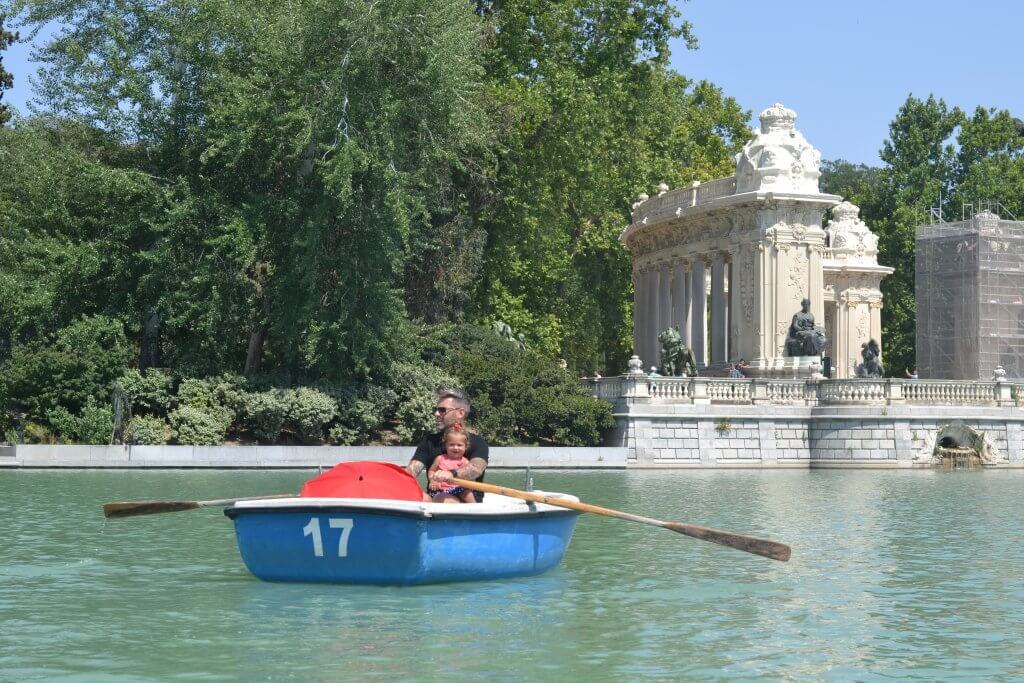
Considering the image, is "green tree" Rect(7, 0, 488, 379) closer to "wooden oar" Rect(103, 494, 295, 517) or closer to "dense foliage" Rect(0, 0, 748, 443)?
"dense foliage" Rect(0, 0, 748, 443)

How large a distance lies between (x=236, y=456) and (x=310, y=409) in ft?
8.17

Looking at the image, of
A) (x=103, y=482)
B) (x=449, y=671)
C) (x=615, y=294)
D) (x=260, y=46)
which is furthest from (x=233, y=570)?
(x=615, y=294)

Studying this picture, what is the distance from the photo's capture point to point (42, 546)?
18.0 metres

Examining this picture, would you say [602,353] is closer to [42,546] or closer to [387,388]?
[387,388]

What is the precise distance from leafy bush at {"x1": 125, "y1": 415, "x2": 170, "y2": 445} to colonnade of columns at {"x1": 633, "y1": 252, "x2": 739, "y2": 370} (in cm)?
2030

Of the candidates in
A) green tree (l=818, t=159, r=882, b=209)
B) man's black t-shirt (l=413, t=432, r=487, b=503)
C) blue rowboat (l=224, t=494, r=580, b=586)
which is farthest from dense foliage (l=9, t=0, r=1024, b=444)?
green tree (l=818, t=159, r=882, b=209)

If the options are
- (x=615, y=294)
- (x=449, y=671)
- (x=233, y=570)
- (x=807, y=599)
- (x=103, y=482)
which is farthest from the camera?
(x=615, y=294)

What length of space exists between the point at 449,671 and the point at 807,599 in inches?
197

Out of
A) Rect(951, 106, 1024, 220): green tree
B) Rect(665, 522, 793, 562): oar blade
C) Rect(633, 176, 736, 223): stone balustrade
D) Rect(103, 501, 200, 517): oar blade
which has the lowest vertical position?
Rect(665, 522, 793, 562): oar blade

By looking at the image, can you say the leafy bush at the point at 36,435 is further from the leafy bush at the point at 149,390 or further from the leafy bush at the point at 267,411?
the leafy bush at the point at 267,411

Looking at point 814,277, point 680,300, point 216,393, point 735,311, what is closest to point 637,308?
point 680,300

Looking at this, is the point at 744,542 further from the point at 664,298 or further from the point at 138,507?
the point at 664,298

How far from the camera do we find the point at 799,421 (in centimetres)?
4356

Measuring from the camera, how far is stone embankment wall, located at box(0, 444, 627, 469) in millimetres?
35844
